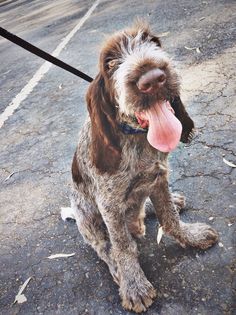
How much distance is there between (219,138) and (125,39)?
6.62 ft

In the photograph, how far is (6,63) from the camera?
8703 millimetres

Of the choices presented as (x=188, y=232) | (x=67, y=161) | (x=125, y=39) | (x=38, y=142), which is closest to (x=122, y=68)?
(x=125, y=39)

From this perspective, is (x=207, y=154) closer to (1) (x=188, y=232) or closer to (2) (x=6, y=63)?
(1) (x=188, y=232)

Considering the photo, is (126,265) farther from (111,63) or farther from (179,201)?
(111,63)

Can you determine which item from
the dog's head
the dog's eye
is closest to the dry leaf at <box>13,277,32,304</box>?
the dog's head

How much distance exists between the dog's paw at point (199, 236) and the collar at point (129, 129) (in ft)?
3.25

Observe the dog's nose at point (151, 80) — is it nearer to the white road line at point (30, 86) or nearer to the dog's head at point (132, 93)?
the dog's head at point (132, 93)

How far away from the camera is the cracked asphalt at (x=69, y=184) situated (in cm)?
286

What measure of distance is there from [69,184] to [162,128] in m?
1.98

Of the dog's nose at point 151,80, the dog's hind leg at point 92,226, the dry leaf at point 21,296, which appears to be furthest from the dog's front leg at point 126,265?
the dog's nose at point 151,80

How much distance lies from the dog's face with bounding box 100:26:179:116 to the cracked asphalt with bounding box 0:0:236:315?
134 centimetres

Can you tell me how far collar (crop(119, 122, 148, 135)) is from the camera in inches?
98.7

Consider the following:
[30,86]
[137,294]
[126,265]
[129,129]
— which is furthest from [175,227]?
[30,86]

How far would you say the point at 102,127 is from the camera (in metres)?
2.45
